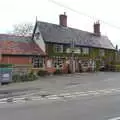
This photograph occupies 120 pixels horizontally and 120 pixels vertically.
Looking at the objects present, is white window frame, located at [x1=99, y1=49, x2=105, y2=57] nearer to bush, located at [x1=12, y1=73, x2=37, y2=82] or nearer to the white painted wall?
the white painted wall

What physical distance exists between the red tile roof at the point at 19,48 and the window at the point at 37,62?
0.81 metres

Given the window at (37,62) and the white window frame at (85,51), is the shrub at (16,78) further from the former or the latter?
the white window frame at (85,51)

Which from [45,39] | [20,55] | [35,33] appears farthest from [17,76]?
[35,33]

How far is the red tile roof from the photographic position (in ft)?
112

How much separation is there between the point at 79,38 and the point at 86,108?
1317 inches

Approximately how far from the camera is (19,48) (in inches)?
1409

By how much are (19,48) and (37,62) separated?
123 inches

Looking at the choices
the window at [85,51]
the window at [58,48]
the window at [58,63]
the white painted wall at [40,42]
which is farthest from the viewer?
the window at [85,51]

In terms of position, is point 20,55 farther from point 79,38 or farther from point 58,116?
point 58,116

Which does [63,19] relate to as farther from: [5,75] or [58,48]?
[5,75]

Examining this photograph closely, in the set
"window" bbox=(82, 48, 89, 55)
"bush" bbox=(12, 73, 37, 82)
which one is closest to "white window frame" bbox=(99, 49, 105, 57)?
"window" bbox=(82, 48, 89, 55)

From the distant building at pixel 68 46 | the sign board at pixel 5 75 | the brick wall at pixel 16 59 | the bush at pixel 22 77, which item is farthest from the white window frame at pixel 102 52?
the sign board at pixel 5 75

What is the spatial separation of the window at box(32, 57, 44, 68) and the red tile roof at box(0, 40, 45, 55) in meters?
0.81

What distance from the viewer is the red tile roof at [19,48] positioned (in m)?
34.1
